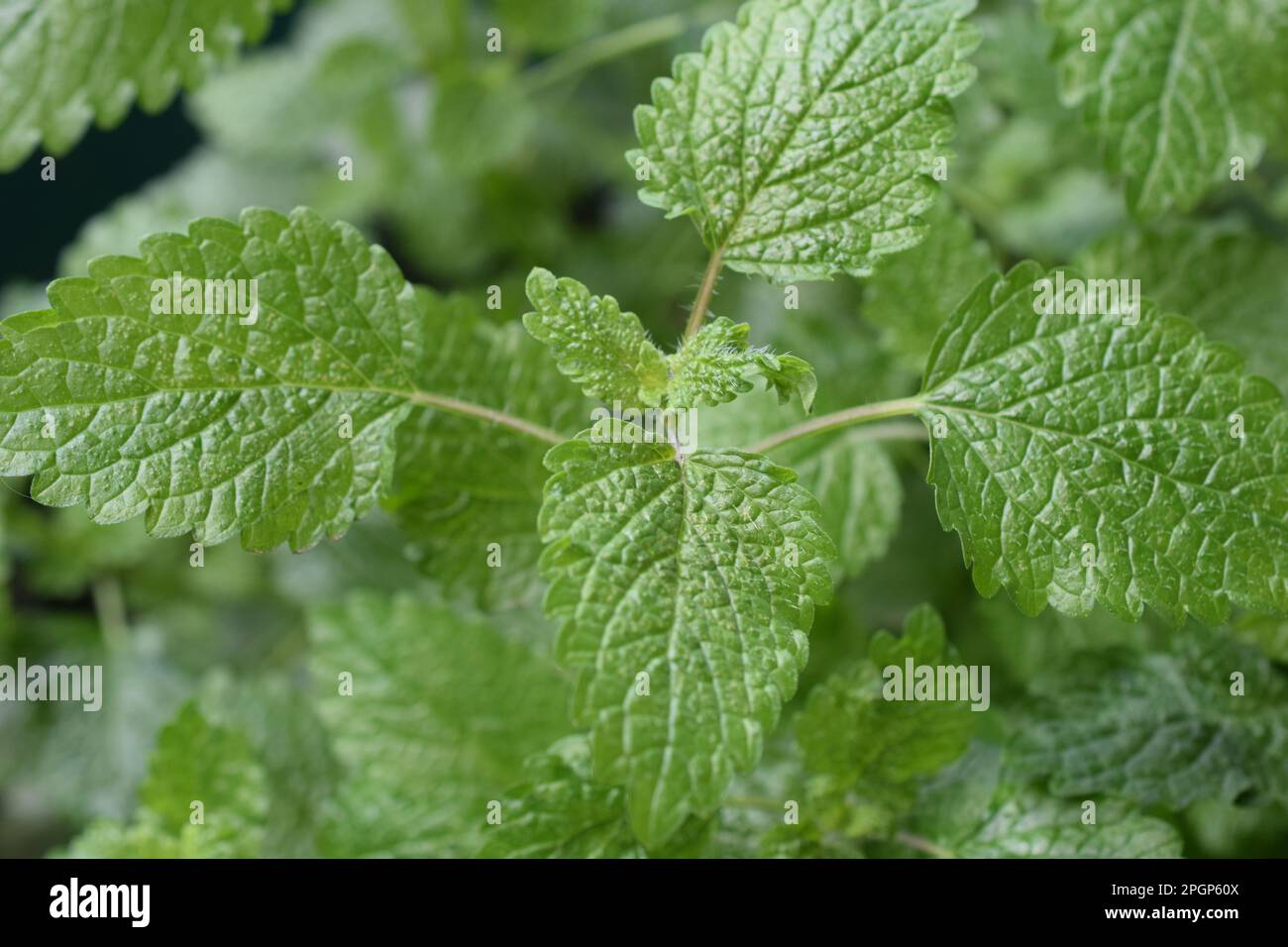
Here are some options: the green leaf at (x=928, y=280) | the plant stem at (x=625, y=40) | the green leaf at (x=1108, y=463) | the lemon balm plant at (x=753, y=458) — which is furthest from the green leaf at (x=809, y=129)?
the plant stem at (x=625, y=40)

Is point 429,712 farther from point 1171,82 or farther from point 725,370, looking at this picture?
point 1171,82

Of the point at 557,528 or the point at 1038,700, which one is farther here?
the point at 1038,700

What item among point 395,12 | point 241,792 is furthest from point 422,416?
point 395,12

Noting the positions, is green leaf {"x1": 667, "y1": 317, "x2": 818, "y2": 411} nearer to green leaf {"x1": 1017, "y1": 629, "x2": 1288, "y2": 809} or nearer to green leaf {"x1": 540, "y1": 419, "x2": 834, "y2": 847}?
green leaf {"x1": 540, "y1": 419, "x2": 834, "y2": 847}

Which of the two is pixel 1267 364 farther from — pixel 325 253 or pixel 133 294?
pixel 133 294

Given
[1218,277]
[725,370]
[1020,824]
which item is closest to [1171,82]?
[1218,277]

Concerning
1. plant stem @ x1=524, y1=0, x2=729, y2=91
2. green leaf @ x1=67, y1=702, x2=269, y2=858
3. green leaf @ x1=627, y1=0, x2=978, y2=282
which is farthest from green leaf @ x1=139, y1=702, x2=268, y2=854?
plant stem @ x1=524, y1=0, x2=729, y2=91
